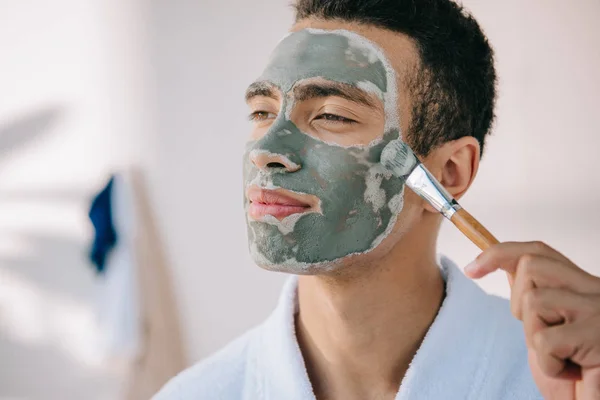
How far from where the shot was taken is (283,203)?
93 centimetres

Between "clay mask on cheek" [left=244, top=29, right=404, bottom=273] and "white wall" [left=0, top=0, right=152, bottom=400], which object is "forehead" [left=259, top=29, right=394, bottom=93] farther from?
"white wall" [left=0, top=0, right=152, bottom=400]

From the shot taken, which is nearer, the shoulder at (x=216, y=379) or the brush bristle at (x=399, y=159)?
the brush bristle at (x=399, y=159)

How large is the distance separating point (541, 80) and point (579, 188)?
253 millimetres

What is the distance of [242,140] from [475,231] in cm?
113

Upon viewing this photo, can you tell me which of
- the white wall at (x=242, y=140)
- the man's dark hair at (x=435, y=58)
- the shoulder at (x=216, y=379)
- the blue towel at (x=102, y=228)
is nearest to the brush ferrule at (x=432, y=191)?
the man's dark hair at (x=435, y=58)

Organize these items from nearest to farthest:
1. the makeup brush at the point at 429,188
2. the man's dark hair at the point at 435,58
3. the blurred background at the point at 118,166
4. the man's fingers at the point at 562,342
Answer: the man's fingers at the point at 562,342, the makeup brush at the point at 429,188, the man's dark hair at the point at 435,58, the blurred background at the point at 118,166

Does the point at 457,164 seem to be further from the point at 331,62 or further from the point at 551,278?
the point at 551,278

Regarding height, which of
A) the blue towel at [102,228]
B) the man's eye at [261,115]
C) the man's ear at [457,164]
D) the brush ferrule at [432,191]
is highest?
the blue towel at [102,228]

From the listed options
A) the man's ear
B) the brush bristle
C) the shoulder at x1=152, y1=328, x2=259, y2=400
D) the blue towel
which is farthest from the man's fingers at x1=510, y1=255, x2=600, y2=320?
the blue towel

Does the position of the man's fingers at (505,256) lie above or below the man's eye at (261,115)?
below

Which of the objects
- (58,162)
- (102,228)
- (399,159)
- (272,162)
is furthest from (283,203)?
(58,162)

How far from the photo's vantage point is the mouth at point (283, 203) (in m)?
0.92

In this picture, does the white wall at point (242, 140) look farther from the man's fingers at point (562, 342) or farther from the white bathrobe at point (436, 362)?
the man's fingers at point (562, 342)

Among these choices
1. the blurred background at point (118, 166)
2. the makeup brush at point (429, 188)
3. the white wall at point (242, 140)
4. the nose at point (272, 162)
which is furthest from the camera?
the blurred background at point (118, 166)
